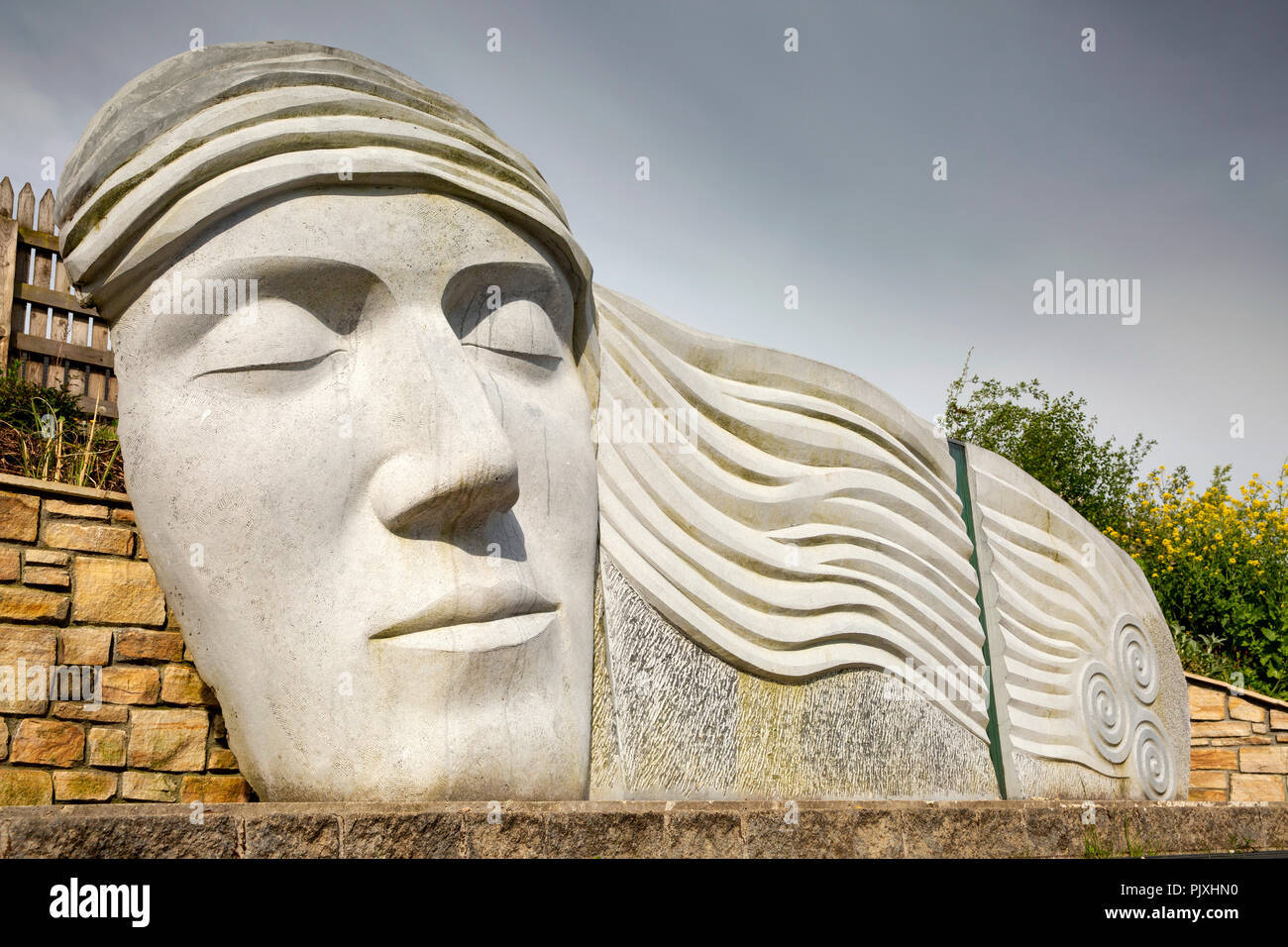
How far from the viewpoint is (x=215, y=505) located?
329 cm

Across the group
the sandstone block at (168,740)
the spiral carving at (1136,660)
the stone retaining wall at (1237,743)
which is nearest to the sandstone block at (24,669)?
the sandstone block at (168,740)

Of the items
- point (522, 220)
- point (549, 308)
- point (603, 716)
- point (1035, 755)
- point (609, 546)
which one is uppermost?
point (522, 220)

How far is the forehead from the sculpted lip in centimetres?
103

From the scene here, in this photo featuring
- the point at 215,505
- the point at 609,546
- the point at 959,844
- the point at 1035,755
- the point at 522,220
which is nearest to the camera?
the point at 959,844

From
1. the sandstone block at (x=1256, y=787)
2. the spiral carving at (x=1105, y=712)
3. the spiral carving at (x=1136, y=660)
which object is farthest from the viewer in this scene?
the sandstone block at (x=1256, y=787)

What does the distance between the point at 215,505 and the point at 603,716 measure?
1467 mm

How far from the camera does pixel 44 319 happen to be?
593 centimetres

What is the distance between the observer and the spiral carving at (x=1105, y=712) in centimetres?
559

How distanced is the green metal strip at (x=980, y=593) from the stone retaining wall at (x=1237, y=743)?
365cm

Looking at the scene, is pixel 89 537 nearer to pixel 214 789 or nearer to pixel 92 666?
pixel 92 666

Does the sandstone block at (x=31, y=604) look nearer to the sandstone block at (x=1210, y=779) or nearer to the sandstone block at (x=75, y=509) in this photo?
the sandstone block at (x=75, y=509)
